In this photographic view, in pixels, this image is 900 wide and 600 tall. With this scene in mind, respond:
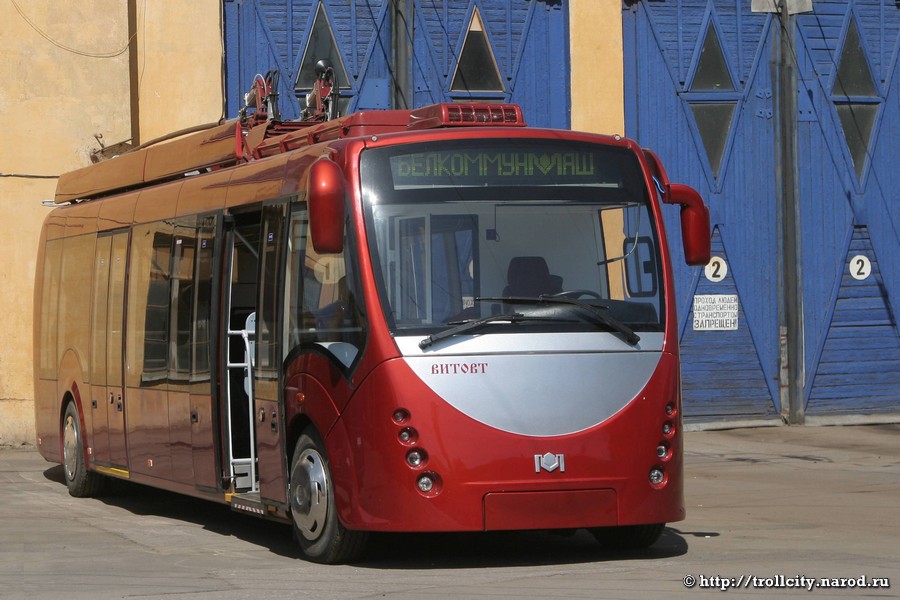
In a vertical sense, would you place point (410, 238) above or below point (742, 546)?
above

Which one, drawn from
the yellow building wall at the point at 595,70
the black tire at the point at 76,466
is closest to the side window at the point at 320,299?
the black tire at the point at 76,466

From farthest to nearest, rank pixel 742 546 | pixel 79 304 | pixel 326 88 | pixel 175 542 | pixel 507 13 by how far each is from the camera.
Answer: pixel 507 13
pixel 79 304
pixel 326 88
pixel 175 542
pixel 742 546

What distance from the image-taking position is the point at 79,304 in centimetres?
1397

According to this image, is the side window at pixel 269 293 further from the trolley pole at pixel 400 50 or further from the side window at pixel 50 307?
the trolley pole at pixel 400 50

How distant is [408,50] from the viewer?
18.8 m

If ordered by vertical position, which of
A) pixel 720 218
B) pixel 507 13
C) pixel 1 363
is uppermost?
pixel 507 13

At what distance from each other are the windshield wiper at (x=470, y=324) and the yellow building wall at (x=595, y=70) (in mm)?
10530

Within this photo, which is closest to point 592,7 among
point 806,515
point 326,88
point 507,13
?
point 507,13

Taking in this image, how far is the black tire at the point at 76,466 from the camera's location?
45.3 ft

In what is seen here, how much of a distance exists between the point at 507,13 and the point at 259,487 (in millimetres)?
10355

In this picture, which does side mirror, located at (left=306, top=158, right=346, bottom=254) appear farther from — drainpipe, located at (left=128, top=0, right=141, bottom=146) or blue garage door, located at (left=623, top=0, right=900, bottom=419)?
blue garage door, located at (left=623, top=0, right=900, bottom=419)

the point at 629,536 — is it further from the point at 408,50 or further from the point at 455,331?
the point at 408,50

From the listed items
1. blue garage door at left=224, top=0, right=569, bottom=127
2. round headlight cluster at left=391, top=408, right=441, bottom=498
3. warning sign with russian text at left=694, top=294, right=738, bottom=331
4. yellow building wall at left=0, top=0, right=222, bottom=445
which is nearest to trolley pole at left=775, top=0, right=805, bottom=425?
warning sign with russian text at left=694, top=294, right=738, bottom=331

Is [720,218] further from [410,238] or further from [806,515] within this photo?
[410,238]
